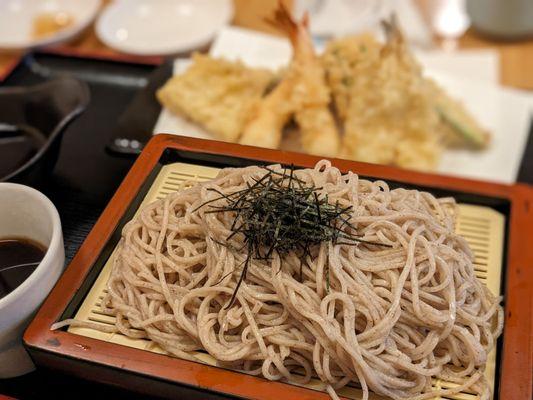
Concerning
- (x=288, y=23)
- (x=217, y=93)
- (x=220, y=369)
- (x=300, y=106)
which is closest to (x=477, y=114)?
(x=300, y=106)

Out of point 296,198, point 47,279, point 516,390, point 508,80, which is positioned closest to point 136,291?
point 47,279

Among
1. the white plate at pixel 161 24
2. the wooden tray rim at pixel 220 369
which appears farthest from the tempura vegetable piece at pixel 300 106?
the white plate at pixel 161 24

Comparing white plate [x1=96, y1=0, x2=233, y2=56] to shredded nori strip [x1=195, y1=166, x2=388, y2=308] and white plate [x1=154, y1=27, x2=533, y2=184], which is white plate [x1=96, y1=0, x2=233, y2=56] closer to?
white plate [x1=154, y1=27, x2=533, y2=184]

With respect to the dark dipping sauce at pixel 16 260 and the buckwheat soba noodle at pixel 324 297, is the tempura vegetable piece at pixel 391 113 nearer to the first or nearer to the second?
the buckwheat soba noodle at pixel 324 297

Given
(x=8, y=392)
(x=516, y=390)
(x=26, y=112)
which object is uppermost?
(x=26, y=112)

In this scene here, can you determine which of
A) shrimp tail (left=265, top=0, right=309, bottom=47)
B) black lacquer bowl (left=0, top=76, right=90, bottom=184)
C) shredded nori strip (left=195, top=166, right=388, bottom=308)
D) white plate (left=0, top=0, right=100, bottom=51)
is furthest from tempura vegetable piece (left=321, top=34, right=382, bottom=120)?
white plate (left=0, top=0, right=100, bottom=51)

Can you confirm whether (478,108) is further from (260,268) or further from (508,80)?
(260,268)

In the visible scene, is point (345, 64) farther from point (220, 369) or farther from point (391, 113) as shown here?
point (220, 369)

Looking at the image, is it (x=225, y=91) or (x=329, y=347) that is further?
(x=225, y=91)
